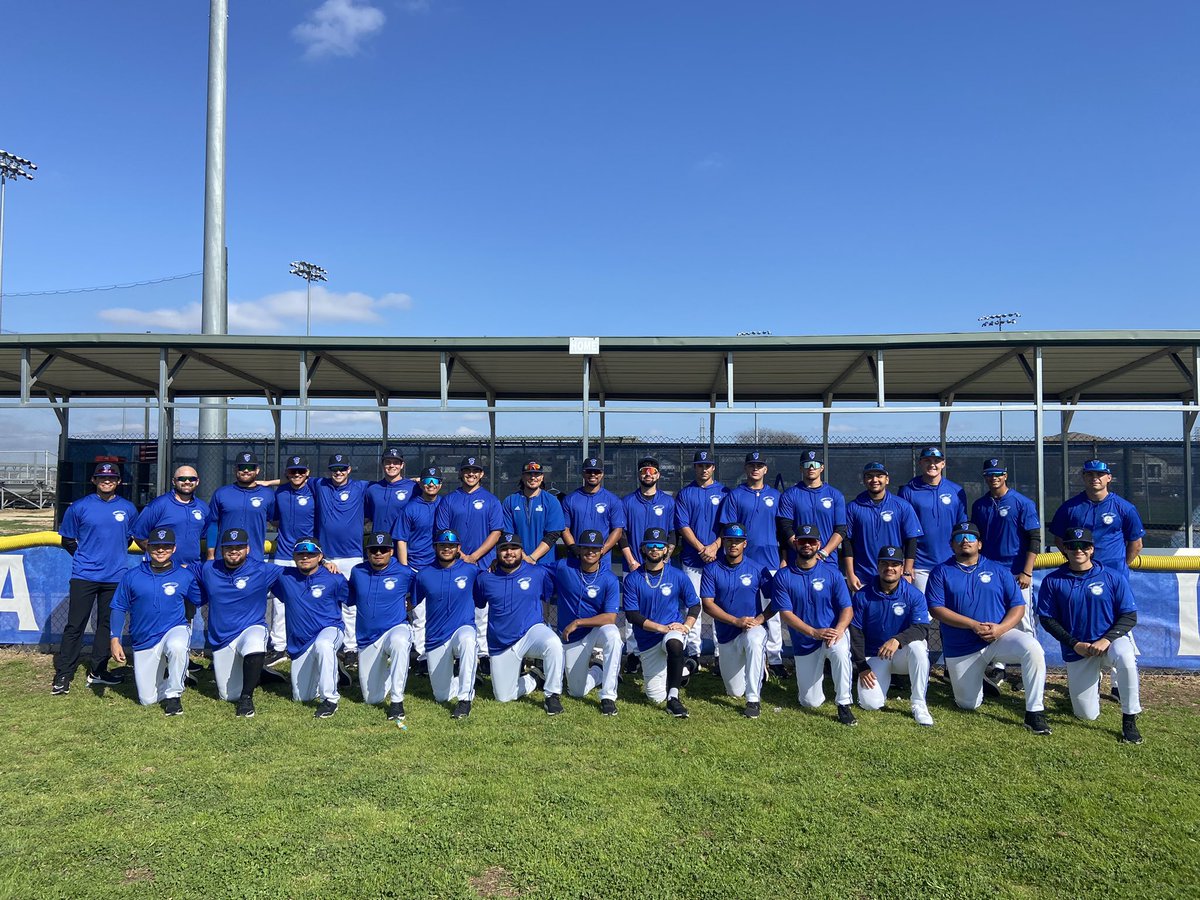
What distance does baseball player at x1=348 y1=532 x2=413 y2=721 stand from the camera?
5.63m

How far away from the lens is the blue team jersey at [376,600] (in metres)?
5.67

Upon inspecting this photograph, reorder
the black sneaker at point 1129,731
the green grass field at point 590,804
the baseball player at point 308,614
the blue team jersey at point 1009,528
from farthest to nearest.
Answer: the blue team jersey at point 1009,528 < the baseball player at point 308,614 < the black sneaker at point 1129,731 < the green grass field at point 590,804

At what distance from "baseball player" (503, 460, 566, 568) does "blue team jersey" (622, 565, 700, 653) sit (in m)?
1.05

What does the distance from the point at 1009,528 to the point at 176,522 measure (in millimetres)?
7207

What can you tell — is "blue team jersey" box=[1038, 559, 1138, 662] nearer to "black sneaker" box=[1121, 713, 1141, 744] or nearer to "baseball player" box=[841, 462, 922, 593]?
"black sneaker" box=[1121, 713, 1141, 744]

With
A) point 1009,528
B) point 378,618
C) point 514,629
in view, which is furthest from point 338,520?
point 1009,528

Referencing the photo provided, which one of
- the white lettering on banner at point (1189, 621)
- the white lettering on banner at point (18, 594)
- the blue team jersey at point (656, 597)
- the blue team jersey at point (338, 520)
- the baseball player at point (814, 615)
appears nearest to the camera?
the baseball player at point (814, 615)

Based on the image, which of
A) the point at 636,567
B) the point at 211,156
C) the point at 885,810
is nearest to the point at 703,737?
the point at 885,810

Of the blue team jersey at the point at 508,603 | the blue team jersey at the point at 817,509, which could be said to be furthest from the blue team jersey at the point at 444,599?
the blue team jersey at the point at 817,509

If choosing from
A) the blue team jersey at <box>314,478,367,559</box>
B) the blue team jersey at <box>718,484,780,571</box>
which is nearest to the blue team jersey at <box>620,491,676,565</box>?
the blue team jersey at <box>718,484,780,571</box>

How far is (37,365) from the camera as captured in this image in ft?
37.5

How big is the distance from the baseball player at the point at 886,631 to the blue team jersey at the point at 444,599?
121 inches

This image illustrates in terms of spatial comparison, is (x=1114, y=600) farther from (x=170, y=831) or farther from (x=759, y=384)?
(x=759, y=384)

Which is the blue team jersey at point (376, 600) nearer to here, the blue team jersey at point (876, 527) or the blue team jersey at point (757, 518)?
the blue team jersey at point (757, 518)
